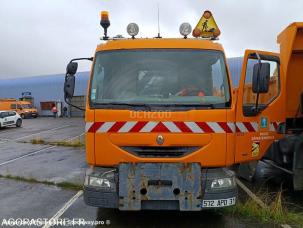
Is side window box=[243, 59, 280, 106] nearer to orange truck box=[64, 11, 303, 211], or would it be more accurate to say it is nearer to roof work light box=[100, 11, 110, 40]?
orange truck box=[64, 11, 303, 211]

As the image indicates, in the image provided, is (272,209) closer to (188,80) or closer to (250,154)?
(250,154)

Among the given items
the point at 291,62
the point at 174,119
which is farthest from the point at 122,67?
the point at 291,62

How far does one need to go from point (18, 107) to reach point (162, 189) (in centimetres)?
4119

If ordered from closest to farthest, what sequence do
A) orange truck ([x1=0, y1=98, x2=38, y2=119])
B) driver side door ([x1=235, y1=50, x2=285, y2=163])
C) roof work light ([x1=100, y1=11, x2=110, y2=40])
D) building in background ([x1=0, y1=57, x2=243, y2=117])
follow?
driver side door ([x1=235, y1=50, x2=285, y2=163]) → roof work light ([x1=100, y1=11, x2=110, y2=40]) → orange truck ([x1=0, y1=98, x2=38, y2=119]) → building in background ([x1=0, y1=57, x2=243, y2=117])

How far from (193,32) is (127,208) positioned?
3262 mm

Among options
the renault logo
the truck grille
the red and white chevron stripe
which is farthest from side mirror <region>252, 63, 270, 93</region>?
the renault logo

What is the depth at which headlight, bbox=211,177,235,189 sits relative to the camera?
5.23m

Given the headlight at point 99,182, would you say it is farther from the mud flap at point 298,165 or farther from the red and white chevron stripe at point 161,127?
the mud flap at point 298,165

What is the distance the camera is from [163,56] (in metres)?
5.77

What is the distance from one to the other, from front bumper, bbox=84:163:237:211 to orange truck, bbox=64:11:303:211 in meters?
0.01

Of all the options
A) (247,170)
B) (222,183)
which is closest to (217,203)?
(222,183)

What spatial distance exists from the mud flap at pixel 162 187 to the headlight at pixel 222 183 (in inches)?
7.4

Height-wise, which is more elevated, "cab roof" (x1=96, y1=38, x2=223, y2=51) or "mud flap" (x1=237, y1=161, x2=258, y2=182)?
"cab roof" (x1=96, y1=38, x2=223, y2=51)

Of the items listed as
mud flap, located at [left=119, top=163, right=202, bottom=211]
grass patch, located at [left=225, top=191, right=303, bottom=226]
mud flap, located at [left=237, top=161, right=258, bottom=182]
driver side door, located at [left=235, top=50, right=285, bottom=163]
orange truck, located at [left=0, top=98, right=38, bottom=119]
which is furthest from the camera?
orange truck, located at [left=0, top=98, right=38, bottom=119]
